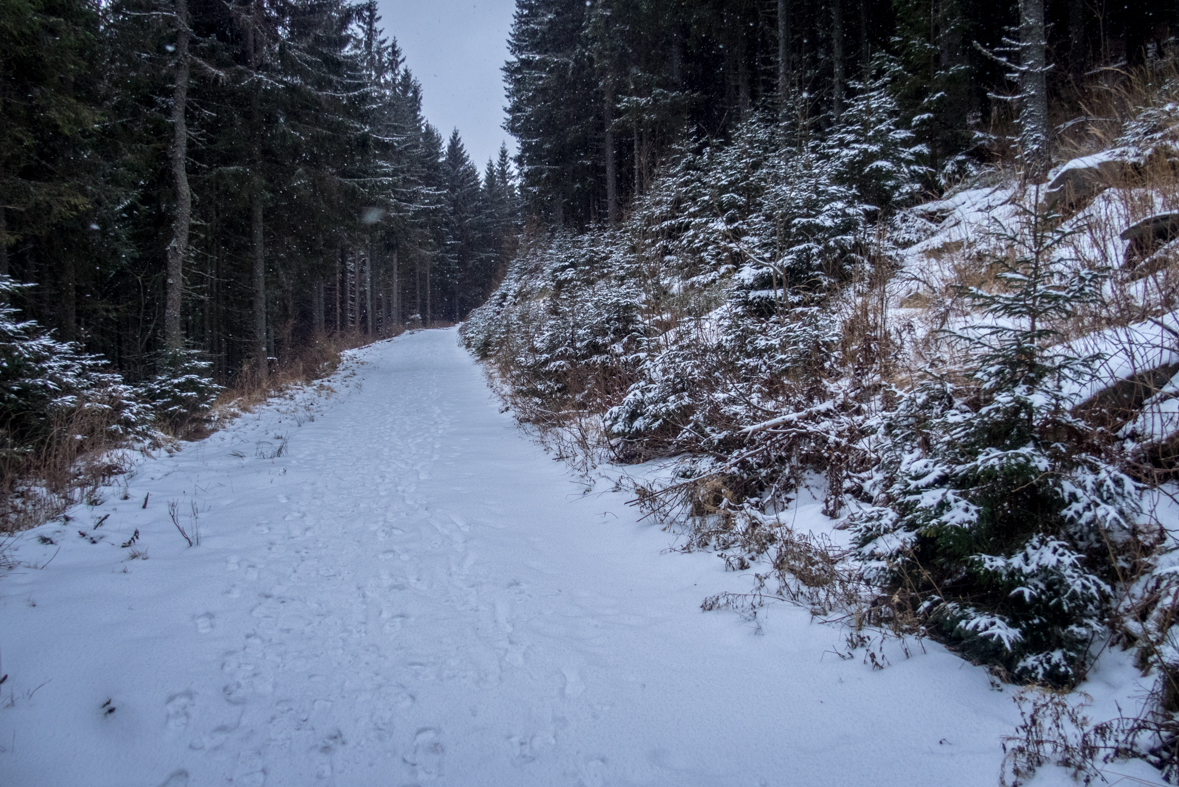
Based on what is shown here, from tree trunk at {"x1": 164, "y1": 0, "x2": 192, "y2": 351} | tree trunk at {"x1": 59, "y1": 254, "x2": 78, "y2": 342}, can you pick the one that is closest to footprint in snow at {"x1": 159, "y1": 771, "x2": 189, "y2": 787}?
tree trunk at {"x1": 164, "y1": 0, "x2": 192, "y2": 351}

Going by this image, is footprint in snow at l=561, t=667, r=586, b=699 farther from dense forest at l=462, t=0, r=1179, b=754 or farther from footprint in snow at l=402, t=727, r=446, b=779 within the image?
dense forest at l=462, t=0, r=1179, b=754

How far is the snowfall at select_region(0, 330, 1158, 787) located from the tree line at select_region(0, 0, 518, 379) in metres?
5.12

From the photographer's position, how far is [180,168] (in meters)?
9.98

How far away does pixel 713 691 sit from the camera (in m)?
2.48

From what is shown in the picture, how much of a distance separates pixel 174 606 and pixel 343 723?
65.8 inches

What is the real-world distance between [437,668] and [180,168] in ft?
38.7

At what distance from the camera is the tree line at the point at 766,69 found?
10.5 metres

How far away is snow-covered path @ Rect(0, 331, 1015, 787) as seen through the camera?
Answer: 81.7 inches

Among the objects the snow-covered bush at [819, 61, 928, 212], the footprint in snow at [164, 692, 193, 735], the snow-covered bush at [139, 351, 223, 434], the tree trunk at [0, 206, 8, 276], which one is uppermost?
the snow-covered bush at [819, 61, 928, 212]

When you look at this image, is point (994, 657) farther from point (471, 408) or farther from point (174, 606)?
point (471, 408)

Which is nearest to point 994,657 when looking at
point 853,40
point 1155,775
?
point 1155,775

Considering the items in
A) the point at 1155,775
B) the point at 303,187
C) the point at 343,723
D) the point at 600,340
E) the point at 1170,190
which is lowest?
the point at 343,723

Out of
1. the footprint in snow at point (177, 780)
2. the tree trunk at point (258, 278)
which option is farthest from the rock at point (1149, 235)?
the tree trunk at point (258, 278)

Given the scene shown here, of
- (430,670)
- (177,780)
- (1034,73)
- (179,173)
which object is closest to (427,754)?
(430,670)
